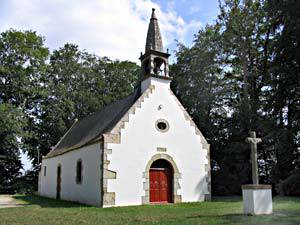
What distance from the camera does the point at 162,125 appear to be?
18828 millimetres

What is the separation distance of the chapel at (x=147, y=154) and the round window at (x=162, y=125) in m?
0.06

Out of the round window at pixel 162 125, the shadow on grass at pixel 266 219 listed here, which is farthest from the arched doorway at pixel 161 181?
the shadow on grass at pixel 266 219

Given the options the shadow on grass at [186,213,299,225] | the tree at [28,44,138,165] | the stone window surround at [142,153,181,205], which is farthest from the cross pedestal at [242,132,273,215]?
the tree at [28,44,138,165]

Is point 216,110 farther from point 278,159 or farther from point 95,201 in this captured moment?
point 95,201

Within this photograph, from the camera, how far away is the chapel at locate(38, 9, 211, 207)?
16672 millimetres

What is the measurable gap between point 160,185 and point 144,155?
1917 mm

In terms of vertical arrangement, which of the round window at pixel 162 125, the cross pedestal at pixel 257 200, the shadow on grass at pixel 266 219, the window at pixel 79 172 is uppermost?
the round window at pixel 162 125

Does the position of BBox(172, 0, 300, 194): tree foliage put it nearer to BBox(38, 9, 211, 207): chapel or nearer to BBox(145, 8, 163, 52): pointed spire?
BBox(38, 9, 211, 207): chapel

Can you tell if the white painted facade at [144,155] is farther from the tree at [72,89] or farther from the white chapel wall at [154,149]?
the tree at [72,89]

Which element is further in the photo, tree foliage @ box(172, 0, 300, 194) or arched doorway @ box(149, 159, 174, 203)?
tree foliage @ box(172, 0, 300, 194)

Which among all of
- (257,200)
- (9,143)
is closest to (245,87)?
(257,200)

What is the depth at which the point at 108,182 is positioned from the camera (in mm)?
16219

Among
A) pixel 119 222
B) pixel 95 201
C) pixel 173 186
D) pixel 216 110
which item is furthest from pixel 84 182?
pixel 216 110

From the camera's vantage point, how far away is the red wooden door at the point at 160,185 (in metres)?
17.8
